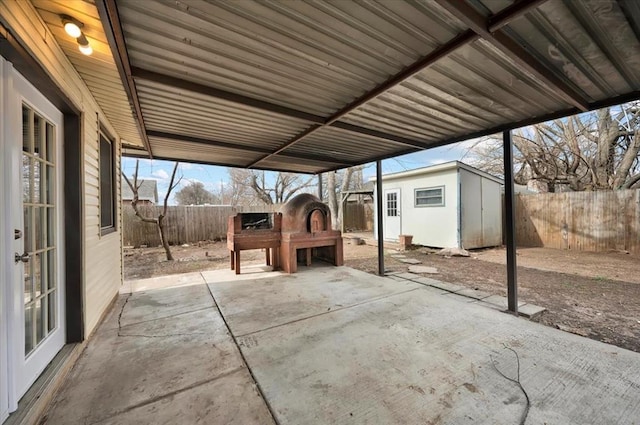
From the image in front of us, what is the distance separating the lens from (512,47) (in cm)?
165

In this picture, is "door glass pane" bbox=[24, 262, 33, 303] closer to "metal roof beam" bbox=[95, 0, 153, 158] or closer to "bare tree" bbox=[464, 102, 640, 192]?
"metal roof beam" bbox=[95, 0, 153, 158]

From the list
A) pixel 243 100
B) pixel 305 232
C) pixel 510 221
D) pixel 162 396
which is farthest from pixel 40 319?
pixel 510 221

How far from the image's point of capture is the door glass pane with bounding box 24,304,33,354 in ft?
5.55

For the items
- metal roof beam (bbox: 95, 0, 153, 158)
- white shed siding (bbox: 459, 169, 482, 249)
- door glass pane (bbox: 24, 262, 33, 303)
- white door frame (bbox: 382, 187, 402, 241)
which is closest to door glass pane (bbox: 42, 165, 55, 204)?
door glass pane (bbox: 24, 262, 33, 303)

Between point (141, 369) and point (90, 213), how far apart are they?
5.58ft

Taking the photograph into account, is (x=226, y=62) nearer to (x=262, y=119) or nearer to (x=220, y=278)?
(x=262, y=119)

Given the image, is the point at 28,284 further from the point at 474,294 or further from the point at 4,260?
the point at 474,294

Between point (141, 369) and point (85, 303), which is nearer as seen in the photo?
point (141, 369)

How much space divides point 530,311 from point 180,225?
1067 cm

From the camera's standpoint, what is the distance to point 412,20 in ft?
4.98

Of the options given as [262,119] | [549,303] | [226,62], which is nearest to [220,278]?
[262,119]

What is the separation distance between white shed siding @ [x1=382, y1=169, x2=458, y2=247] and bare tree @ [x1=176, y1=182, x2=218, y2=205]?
22291mm

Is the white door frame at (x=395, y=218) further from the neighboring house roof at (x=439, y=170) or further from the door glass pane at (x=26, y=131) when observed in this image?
the door glass pane at (x=26, y=131)

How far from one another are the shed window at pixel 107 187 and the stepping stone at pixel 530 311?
521 cm
